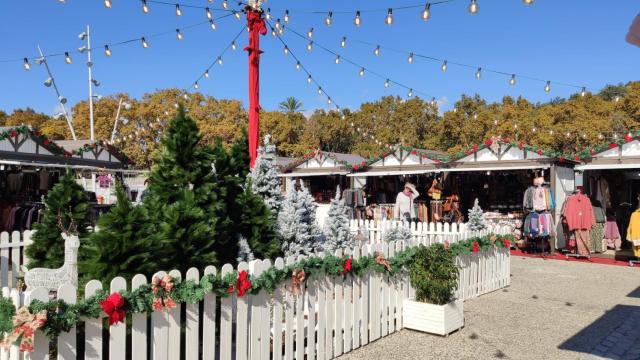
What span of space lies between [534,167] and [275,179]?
9191mm

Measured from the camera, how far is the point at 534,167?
516 inches

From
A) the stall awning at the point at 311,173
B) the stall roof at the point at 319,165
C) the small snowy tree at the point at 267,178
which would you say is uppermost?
the stall roof at the point at 319,165

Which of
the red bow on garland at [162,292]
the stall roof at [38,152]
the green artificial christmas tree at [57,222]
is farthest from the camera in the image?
the stall roof at [38,152]

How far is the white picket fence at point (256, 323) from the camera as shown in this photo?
2990 mm

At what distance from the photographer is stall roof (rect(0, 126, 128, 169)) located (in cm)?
1453

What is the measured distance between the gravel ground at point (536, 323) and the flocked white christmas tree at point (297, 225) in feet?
4.98

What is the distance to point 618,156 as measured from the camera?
1255 centimetres

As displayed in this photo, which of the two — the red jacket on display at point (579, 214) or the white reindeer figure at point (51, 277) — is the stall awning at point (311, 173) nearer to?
the red jacket on display at point (579, 214)

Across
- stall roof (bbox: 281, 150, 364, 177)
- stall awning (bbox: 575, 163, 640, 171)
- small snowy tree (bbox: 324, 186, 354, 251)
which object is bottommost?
small snowy tree (bbox: 324, 186, 354, 251)

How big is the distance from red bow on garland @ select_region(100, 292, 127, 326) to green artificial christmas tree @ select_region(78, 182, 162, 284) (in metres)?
0.85

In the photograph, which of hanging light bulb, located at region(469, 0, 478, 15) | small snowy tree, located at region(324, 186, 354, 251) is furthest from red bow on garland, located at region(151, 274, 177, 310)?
hanging light bulb, located at region(469, 0, 478, 15)

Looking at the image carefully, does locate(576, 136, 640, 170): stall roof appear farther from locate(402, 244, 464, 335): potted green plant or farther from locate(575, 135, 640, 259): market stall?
locate(402, 244, 464, 335): potted green plant

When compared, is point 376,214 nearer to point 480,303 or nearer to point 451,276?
point 480,303

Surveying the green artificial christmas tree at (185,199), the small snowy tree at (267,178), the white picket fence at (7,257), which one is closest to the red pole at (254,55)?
the small snowy tree at (267,178)
